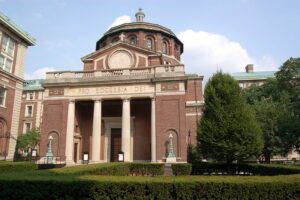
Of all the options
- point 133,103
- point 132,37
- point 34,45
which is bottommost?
point 133,103

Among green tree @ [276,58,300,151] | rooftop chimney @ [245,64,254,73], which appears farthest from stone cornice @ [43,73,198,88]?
rooftop chimney @ [245,64,254,73]

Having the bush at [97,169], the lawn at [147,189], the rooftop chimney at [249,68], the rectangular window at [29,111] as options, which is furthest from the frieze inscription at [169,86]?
the rooftop chimney at [249,68]

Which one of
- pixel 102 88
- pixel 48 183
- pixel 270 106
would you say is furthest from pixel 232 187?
pixel 270 106

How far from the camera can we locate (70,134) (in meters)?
24.1

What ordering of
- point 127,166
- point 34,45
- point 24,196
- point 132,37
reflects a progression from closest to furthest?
point 24,196 < point 127,166 < point 34,45 < point 132,37

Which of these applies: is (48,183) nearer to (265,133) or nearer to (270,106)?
(265,133)

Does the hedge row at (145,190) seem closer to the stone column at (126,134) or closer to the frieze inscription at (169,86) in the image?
the stone column at (126,134)

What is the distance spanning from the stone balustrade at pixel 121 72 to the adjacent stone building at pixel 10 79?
758cm

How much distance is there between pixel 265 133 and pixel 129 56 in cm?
1889

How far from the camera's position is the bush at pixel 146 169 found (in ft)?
59.7

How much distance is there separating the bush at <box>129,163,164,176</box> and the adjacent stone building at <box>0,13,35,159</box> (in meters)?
17.7

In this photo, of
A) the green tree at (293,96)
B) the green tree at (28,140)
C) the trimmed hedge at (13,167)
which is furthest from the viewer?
the green tree at (28,140)

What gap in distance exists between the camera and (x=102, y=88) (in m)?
24.7

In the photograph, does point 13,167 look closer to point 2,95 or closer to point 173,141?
point 173,141
